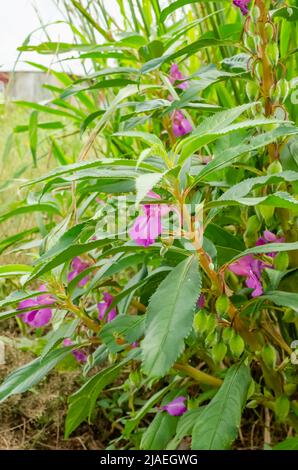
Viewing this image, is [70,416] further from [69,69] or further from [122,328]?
[69,69]

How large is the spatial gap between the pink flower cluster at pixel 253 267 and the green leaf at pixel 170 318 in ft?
0.60

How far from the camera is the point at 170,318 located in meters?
0.54

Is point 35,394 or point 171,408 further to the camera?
point 35,394

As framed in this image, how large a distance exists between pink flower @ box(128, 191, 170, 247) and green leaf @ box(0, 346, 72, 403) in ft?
0.93

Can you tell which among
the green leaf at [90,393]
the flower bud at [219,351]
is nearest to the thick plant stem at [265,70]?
the flower bud at [219,351]

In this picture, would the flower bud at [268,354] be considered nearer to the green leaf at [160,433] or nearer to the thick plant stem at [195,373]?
the thick plant stem at [195,373]

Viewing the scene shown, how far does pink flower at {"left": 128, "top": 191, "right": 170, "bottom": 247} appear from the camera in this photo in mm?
607

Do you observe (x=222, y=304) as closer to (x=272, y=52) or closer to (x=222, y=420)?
(x=222, y=420)

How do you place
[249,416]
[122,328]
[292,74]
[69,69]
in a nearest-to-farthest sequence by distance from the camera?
[122,328] → [292,74] → [249,416] → [69,69]

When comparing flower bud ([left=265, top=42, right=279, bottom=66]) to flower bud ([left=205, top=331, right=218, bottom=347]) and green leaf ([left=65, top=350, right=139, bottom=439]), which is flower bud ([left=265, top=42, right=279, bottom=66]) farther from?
green leaf ([left=65, top=350, right=139, bottom=439])

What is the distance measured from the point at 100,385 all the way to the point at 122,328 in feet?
0.38

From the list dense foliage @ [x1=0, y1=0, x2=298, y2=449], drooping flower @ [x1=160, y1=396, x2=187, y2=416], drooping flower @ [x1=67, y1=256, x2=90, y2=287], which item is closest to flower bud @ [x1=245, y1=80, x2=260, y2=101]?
dense foliage @ [x1=0, y1=0, x2=298, y2=449]

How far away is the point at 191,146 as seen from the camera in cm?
56

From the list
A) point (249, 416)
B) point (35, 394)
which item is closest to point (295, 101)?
point (249, 416)
